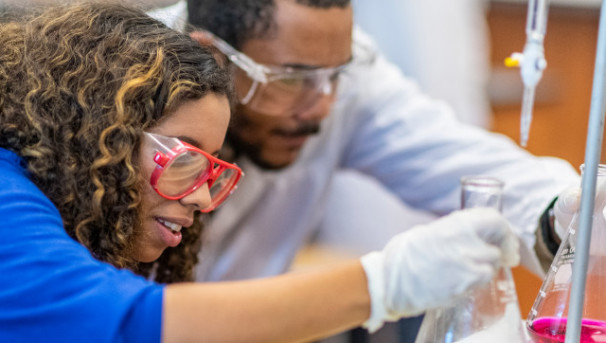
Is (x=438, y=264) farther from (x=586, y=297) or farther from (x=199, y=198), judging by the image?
(x=199, y=198)

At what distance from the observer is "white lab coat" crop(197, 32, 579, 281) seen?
153cm

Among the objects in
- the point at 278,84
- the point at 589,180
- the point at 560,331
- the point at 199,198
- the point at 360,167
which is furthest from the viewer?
the point at 360,167

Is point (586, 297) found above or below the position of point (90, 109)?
below

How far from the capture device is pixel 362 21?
8.37ft

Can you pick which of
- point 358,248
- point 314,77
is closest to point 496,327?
point 314,77

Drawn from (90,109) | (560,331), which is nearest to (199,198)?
(90,109)

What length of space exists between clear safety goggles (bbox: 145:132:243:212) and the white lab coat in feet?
2.13

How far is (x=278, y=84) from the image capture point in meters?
1.30

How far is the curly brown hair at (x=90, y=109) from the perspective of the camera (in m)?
0.80

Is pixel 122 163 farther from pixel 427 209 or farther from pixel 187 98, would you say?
pixel 427 209

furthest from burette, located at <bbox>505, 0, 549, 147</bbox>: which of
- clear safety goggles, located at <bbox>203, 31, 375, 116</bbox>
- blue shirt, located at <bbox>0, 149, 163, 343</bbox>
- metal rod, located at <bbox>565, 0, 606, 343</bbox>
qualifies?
blue shirt, located at <bbox>0, 149, 163, 343</bbox>

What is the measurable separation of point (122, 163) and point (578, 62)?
3.02 metres

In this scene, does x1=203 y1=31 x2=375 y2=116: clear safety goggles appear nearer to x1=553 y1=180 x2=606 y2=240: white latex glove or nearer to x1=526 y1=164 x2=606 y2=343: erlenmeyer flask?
x1=553 y1=180 x2=606 y2=240: white latex glove

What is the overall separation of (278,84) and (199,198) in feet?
1.61
